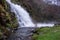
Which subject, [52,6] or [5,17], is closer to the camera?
[5,17]

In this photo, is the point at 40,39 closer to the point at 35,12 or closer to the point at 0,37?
the point at 0,37

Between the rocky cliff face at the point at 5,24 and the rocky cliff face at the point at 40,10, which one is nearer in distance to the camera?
the rocky cliff face at the point at 5,24

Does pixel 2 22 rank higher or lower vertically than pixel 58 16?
higher

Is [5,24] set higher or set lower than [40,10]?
higher

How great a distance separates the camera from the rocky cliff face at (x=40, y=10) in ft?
135

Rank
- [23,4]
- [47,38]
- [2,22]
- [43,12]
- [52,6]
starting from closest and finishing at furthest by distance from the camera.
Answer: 1. [47,38]
2. [2,22]
3. [23,4]
4. [43,12]
5. [52,6]

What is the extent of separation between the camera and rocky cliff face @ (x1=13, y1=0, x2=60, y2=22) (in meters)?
41.1

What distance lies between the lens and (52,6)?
4803 centimetres

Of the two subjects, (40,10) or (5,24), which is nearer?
(5,24)

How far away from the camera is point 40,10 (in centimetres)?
4359

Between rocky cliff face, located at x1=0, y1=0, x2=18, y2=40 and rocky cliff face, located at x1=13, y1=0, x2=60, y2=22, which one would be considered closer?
rocky cliff face, located at x1=0, y1=0, x2=18, y2=40

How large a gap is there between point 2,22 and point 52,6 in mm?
23766

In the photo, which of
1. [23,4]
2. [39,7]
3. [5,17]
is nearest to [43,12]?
[39,7]

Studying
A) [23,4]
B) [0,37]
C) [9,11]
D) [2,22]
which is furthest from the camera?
[23,4]
